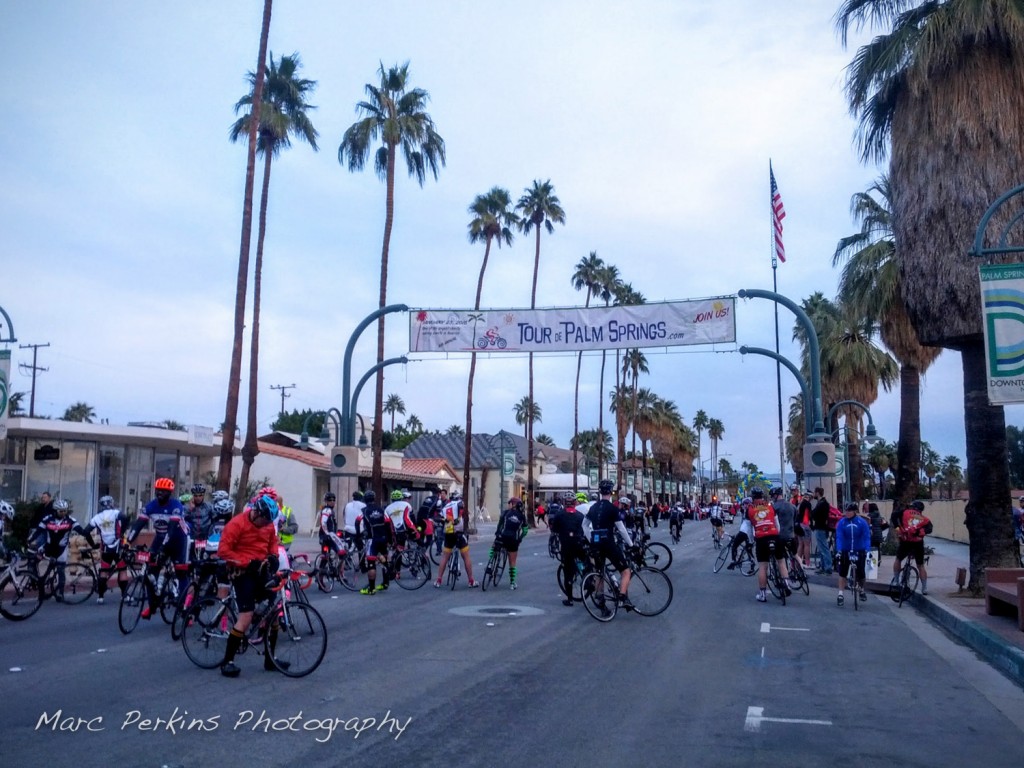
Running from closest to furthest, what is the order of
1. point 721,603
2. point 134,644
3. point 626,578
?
point 134,644 < point 626,578 < point 721,603

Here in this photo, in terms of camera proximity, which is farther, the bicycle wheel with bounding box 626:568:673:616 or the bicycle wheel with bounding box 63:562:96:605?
the bicycle wheel with bounding box 63:562:96:605

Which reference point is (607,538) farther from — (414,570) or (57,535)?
(57,535)

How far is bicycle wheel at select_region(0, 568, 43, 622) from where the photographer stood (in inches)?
522

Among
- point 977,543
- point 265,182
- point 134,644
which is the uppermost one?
point 265,182

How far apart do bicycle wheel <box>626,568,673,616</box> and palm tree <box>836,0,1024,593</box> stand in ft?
18.8

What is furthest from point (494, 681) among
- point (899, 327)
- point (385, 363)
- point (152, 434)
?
point (152, 434)

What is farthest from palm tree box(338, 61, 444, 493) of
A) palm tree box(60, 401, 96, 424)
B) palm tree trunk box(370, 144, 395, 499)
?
palm tree box(60, 401, 96, 424)

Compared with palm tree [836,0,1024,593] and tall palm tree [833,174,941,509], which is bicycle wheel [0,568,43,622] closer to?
palm tree [836,0,1024,593]

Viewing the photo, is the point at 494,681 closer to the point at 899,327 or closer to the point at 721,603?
the point at 721,603

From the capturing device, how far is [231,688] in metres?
8.52

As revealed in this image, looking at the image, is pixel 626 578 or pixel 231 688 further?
pixel 626 578

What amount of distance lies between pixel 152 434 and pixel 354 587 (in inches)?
646

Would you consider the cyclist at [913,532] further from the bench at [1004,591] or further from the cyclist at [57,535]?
the cyclist at [57,535]

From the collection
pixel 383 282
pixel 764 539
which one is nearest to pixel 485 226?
pixel 383 282
